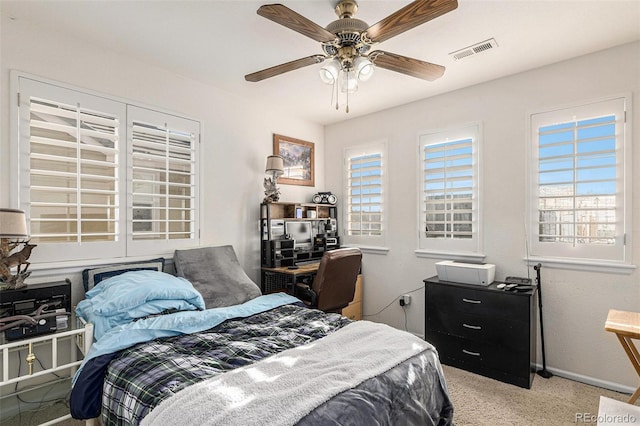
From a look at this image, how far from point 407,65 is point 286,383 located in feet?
6.59

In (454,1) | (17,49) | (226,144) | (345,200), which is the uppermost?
(17,49)

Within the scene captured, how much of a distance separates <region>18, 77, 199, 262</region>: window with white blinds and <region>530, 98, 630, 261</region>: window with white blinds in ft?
10.9

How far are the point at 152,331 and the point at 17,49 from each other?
7.24 feet

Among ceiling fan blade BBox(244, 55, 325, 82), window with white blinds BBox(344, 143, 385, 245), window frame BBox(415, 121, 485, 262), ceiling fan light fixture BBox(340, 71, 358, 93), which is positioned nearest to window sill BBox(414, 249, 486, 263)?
window frame BBox(415, 121, 485, 262)

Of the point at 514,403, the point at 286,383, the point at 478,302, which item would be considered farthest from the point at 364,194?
the point at 286,383

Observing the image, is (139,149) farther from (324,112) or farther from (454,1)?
(454,1)

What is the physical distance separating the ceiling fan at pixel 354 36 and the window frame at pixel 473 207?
4.46 ft

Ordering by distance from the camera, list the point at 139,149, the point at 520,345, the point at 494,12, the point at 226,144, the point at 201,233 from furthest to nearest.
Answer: the point at 226,144
the point at 201,233
the point at 139,149
the point at 520,345
the point at 494,12

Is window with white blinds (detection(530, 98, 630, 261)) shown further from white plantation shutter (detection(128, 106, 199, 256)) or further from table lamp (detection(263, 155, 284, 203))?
white plantation shutter (detection(128, 106, 199, 256))

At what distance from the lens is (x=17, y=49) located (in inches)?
90.2

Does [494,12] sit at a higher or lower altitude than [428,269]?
higher

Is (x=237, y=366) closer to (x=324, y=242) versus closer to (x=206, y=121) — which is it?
(x=206, y=121)

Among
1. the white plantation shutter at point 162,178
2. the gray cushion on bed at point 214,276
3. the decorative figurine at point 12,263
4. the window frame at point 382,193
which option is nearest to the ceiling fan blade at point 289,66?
the white plantation shutter at point 162,178

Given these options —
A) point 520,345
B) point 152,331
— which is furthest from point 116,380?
point 520,345
